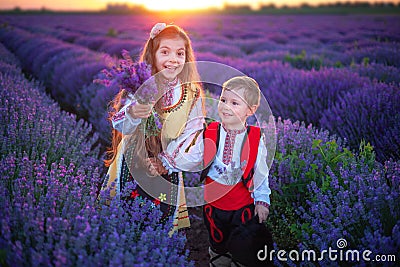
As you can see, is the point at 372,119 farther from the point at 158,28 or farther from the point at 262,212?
the point at 158,28

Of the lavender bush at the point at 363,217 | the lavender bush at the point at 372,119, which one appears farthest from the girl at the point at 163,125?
the lavender bush at the point at 372,119

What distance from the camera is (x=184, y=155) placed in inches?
74.5

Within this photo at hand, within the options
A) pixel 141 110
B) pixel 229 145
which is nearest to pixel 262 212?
pixel 229 145

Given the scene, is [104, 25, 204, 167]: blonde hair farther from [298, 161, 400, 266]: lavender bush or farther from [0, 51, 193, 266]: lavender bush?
[298, 161, 400, 266]: lavender bush

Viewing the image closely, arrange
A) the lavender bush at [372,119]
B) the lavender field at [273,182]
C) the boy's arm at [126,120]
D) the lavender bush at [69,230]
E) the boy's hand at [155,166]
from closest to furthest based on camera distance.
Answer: the lavender bush at [69,230], the lavender field at [273,182], the boy's arm at [126,120], the boy's hand at [155,166], the lavender bush at [372,119]

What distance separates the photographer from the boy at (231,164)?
184cm

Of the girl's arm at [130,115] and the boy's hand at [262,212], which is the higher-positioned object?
the girl's arm at [130,115]

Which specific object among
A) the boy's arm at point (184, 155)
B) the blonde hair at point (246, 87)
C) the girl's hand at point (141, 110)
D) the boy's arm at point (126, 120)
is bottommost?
the boy's arm at point (184, 155)

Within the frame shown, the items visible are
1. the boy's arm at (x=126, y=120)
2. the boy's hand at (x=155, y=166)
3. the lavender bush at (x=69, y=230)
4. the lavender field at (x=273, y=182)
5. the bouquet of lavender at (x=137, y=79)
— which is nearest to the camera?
the lavender bush at (x=69, y=230)

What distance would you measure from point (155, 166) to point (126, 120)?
12.6 inches

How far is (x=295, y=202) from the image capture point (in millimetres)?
2438

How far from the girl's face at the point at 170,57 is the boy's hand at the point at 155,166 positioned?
1.70 feet

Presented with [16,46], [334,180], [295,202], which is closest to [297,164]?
[295,202]

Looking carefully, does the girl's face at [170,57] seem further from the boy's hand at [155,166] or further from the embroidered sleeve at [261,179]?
the embroidered sleeve at [261,179]
